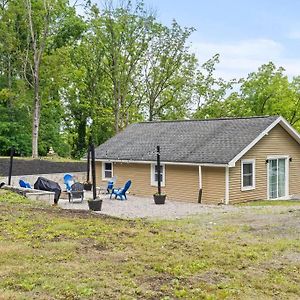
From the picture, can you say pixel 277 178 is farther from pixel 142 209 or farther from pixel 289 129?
pixel 142 209

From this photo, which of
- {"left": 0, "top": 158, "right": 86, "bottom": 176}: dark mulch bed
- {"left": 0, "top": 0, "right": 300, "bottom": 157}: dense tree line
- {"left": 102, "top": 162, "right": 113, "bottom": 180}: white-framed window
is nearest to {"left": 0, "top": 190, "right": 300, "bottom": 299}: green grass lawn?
{"left": 102, "top": 162, "right": 113, "bottom": 180}: white-framed window

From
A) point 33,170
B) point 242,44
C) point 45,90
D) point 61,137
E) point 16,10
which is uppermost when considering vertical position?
point 16,10

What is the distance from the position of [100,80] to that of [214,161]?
26.7 meters

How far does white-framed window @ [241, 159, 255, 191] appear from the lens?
21.1 meters

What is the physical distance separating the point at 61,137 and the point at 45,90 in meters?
6.15

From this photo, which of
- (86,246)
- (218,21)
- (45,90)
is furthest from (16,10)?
(86,246)

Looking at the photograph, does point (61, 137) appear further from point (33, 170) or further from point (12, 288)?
point (12, 288)

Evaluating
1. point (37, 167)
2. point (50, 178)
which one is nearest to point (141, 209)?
point (50, 178)

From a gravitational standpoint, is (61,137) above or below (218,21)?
below

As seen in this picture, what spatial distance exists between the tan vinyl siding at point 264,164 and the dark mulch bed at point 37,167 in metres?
11.6

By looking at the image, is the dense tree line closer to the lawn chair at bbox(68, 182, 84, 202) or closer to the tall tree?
the tall tree

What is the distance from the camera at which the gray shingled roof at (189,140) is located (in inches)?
829

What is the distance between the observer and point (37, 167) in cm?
2709

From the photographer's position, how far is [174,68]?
43.9 metres
